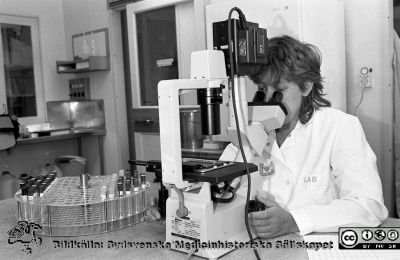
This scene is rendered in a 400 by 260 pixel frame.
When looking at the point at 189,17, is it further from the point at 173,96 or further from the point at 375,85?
the point at 173,96

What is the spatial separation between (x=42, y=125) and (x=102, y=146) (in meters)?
0.73

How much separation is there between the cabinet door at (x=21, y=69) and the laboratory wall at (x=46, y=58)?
0.06 metres

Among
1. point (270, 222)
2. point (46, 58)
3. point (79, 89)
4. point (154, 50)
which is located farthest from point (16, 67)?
point (270, 222)

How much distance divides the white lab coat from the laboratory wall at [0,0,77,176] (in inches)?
129

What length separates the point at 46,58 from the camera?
4445 millimetres

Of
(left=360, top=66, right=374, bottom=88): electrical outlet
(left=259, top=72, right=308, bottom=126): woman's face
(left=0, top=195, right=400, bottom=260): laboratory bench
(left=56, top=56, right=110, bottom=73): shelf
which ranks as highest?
(left=56, top=56, right=110, bottom=73): shelf

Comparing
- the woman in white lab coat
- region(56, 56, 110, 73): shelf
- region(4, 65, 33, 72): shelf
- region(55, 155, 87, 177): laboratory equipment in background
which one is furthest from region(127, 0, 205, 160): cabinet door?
the woman in white lab coat

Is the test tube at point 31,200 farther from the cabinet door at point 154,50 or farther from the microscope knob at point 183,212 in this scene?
the cabinet door at point 154,50

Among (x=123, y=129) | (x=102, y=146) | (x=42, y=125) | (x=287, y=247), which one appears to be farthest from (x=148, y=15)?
(x=287, y=247)

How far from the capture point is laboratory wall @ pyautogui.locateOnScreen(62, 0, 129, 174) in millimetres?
3971

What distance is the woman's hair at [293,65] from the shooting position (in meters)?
1.41

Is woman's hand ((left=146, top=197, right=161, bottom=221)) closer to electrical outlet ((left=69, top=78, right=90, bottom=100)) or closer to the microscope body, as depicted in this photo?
the microscope body

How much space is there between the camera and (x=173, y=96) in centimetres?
101

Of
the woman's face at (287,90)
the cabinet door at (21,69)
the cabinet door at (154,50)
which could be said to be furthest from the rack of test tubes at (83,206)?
the cabinet door at (21,69)
